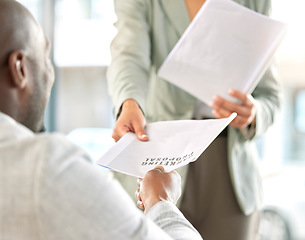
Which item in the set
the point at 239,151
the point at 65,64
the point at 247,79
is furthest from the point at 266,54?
the point at 65,64

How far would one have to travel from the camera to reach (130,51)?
1370 millimetres

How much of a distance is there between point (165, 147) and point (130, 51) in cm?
43

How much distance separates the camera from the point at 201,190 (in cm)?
144

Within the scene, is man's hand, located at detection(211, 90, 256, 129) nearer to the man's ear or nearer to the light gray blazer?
the light gray blazer

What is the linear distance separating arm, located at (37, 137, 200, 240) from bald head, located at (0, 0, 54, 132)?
0.65ft

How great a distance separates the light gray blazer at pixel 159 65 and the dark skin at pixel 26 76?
0.50 m

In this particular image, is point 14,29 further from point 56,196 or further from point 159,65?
point 159,65

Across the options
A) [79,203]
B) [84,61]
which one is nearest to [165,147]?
[79,203]

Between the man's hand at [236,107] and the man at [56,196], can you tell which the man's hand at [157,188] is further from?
the man's hand at [236,107]

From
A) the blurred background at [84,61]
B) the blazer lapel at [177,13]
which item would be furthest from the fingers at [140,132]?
the blurred background at [84,61]

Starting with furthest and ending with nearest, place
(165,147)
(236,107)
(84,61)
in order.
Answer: (84,61) → (236,107) → (165,147)

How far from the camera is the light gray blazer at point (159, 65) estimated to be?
1.38 m

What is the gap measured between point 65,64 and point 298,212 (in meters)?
2.26

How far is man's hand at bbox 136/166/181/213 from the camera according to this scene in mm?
835
